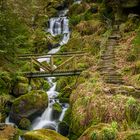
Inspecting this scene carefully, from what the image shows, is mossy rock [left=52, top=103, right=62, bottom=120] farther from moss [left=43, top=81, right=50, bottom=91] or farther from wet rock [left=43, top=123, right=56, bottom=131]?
moss [left=43, top=81, right=50, bottom=91]

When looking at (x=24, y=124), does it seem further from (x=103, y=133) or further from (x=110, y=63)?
(x=103, y=133)

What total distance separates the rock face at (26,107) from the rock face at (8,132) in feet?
5.93

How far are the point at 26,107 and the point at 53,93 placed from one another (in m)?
4.26

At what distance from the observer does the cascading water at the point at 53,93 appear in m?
20.6

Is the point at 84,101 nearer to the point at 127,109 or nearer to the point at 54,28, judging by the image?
the point at 127,109

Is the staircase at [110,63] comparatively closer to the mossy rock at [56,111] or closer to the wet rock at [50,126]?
the mossy rock at [56,111]

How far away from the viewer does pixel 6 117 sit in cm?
2116

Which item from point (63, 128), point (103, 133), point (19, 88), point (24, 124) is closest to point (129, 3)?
point (19, 88)

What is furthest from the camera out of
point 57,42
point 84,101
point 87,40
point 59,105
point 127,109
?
point 57,42

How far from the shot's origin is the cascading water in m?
20.6

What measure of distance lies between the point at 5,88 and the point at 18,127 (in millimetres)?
3127

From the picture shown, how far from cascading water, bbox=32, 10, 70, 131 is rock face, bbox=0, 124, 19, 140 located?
207 cm

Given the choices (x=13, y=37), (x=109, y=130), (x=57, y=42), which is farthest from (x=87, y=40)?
(x=109, y=130)

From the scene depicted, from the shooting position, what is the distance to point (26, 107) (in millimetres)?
20438
